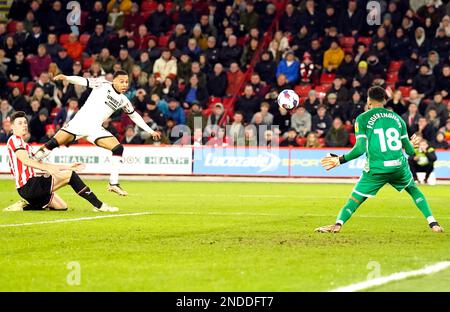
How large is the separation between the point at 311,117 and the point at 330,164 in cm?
1773

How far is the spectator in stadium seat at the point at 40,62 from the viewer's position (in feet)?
113

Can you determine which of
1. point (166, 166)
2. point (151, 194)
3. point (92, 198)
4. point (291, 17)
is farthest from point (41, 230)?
point (291, 17)

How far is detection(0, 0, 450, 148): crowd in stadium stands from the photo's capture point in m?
29.9

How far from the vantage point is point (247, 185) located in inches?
1023

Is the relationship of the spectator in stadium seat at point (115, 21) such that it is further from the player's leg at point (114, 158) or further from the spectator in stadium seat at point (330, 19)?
the player's leg at point (114, 158)

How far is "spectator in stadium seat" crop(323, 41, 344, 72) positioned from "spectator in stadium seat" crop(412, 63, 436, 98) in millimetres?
2936

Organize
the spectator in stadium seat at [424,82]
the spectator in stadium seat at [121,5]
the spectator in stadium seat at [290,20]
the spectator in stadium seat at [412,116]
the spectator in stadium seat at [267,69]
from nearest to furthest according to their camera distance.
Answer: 1. the spectator in stadium seat at [412,116]
2. the spectator in stadium seat at [424,82]
3. the spectator in stadium seat at [267,69]
4. the spectator in stadium seat at [290,20]
5. the spectator in stadium seat at [121,5]

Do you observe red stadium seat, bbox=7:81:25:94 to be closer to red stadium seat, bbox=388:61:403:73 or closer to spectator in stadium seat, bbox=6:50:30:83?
spectator in stadium seat, bbox=6:50:30:83

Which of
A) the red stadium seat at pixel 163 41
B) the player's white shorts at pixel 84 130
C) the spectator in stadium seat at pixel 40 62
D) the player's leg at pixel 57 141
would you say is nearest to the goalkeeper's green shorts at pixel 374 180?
the player's white shorts at pixel 84 130

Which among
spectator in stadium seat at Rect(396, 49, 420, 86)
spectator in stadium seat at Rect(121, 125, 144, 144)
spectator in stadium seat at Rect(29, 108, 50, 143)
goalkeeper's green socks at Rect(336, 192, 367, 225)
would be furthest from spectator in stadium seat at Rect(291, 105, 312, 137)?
goalkeeper's green socks at Rect(336, 192, 367, 225)

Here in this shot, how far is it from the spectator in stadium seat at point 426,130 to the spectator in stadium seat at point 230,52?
26.0 ft

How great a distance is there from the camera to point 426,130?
28.5m

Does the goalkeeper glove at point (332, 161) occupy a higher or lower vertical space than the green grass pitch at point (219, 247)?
higher

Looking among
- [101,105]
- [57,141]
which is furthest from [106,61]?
[57,141]
